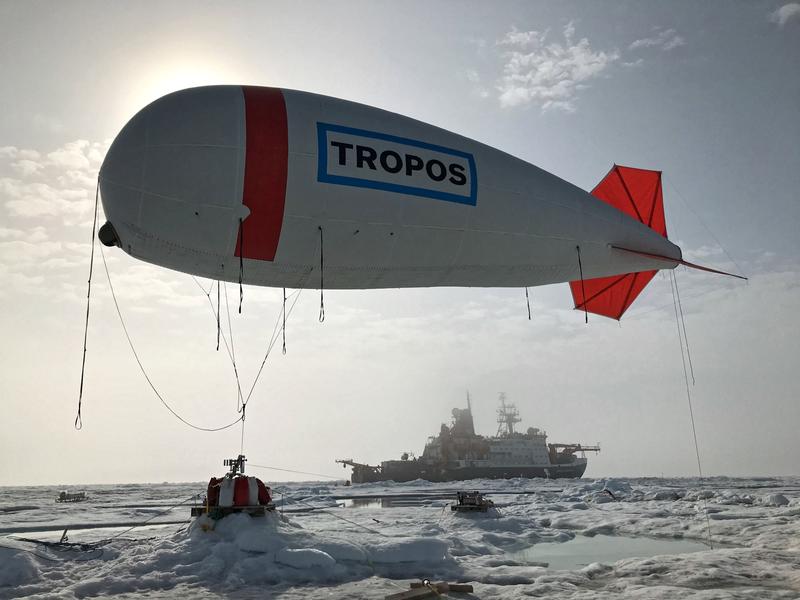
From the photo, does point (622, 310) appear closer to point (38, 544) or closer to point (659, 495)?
point (38, 544)

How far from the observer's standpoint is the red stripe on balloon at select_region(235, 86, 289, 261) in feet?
30.2

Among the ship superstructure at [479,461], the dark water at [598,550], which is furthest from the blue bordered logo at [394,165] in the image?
the ship superstructure at [479,461]

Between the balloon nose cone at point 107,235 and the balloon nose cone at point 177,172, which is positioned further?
the balloon nose cone at point 107,235

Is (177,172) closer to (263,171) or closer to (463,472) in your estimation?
(263,171)

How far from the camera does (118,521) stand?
20172 millimetres

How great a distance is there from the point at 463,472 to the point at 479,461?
2580mm

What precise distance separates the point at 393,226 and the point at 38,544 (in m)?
10.2

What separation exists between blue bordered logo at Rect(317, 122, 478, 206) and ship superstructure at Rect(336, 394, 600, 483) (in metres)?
59.8

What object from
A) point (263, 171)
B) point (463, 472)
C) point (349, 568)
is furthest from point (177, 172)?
point (463, 472)

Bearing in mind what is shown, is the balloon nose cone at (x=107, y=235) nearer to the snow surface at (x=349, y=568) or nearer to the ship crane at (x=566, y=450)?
the snow surface at (x=349, y=568)

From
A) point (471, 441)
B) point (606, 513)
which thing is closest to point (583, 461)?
point (471, 441)

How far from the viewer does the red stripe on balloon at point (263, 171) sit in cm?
920

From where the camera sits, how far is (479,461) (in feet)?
216

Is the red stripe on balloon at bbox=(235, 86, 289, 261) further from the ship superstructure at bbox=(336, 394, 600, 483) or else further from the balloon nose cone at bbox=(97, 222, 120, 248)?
the ship superstructure at bbox=(336, 394, 600, 483)
